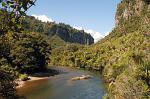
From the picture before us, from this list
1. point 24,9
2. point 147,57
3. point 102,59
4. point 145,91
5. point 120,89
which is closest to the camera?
point 24,9

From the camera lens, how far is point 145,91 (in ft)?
151

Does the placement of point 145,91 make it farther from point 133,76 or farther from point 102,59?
point 102,59

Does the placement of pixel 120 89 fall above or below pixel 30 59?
below

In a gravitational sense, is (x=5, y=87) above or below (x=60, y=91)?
above

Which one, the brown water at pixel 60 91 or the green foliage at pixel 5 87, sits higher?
the green foliage at pixel 5 87

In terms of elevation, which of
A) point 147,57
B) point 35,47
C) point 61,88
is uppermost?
point 35,47

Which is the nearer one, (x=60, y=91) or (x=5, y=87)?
(x=5, y=87)

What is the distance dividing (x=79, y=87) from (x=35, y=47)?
146 ft

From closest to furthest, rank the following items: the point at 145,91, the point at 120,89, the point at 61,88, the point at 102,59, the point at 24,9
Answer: the point at 24,9
the point at 145,91
the point at 120,89
the point at 61,88
the point at 102,59

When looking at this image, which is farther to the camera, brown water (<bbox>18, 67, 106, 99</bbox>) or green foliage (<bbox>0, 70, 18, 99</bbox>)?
brown water (<bbox>18, 67, 106, 99</bbox>)

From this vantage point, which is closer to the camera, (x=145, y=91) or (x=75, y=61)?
(x=145, y=91)

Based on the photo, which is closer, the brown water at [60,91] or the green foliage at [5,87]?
the green foliage at [5,87]

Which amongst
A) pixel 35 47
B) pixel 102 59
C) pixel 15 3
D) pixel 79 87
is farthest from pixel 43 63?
pixel 15 3

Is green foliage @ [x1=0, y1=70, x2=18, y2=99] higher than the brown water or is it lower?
higher
